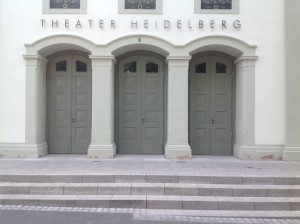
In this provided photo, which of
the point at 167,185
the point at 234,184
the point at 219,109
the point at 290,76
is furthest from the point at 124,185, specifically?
the point at 290,76

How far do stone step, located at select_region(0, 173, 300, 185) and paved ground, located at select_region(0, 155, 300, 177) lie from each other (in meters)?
0.22

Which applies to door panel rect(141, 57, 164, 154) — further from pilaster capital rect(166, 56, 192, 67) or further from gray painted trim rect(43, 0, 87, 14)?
gray painted trim rect(43, 0, 87, 14)

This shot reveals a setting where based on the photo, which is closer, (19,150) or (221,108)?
(19,150)

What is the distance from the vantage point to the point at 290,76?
460 inches

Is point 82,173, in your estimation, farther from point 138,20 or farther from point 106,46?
point 138,20

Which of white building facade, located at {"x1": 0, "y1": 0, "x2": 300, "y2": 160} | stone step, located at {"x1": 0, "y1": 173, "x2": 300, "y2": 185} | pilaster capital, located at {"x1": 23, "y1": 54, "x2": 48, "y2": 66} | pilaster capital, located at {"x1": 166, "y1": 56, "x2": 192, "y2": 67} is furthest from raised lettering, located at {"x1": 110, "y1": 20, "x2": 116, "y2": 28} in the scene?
stone step, located at {"x1": 0, "y1": 173, "x2": 300, "y2": 185}

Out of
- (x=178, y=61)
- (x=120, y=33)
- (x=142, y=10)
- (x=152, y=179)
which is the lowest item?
(x=152, y=179)

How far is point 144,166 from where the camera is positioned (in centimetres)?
1064

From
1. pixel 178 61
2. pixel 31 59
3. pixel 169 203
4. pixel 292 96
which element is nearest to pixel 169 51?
pixel 178 61

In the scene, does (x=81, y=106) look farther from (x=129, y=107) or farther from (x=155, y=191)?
(x=155, y=191)

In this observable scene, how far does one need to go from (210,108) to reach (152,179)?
14.7ft

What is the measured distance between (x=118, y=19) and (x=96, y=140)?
12.1 feet

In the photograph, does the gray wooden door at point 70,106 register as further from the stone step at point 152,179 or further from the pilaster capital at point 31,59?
the stone step at point 152,179

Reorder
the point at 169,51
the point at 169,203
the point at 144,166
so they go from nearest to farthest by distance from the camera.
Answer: the point at 169,203 → the point at 144,166 → the point at 169,51
